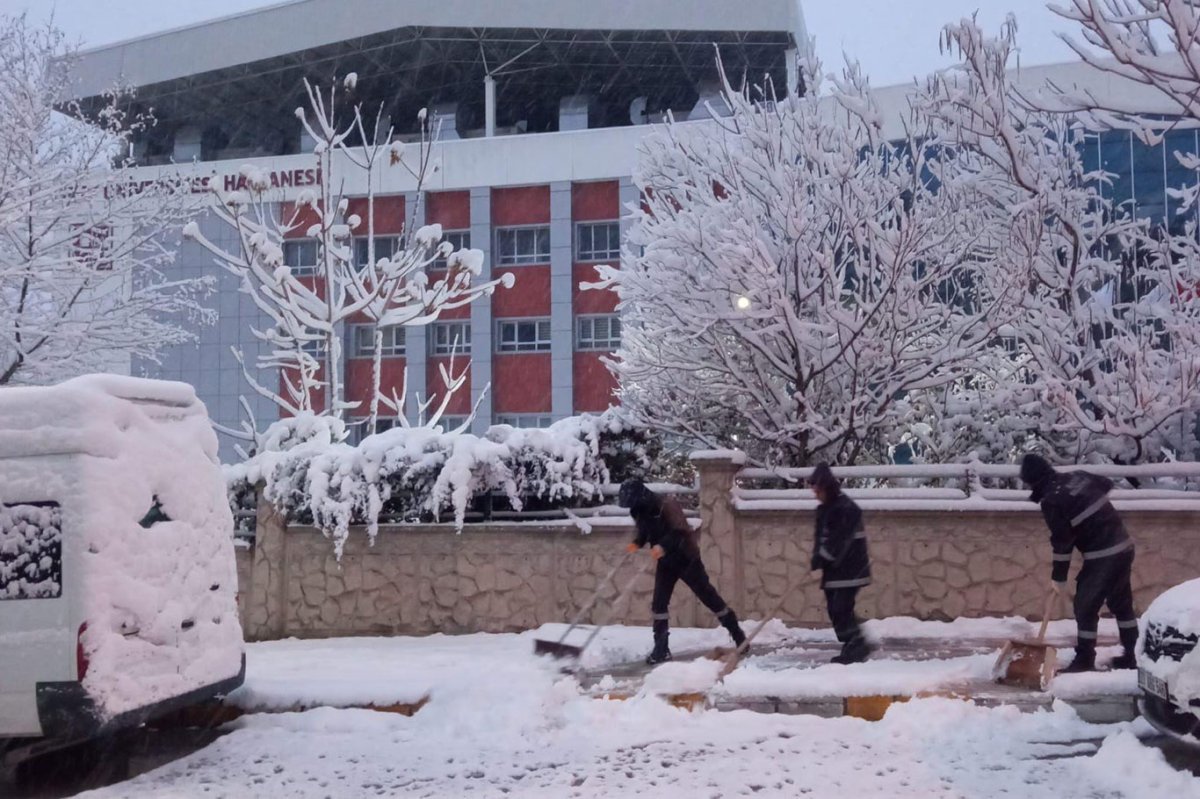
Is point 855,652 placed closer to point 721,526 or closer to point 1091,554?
point 1091,554

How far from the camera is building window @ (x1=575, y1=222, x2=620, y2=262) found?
33369 millimetres

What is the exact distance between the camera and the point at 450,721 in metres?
7.62

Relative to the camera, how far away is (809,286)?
39.3ft

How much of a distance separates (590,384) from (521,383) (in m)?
2.18

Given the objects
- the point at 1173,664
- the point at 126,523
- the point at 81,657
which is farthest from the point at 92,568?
the point at 1173,664

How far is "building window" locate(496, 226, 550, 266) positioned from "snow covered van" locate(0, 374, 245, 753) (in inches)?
1066

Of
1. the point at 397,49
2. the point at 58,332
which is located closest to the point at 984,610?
the point at 58,332

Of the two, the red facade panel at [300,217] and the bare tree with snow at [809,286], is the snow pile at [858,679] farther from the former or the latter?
the red facade panel at [300,217]

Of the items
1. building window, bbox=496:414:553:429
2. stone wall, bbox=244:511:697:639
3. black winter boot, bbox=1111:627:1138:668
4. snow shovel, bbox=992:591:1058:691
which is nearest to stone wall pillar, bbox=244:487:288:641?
stone wall, bbox=244:511:697:639

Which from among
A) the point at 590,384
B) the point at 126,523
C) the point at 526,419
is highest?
the point at 590,384

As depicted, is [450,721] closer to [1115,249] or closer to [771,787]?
[771,787]

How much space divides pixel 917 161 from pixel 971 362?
2.34 meters

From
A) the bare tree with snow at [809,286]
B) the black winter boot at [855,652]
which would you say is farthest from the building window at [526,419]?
the black winter boot at [855,652]

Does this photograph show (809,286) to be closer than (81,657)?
No
